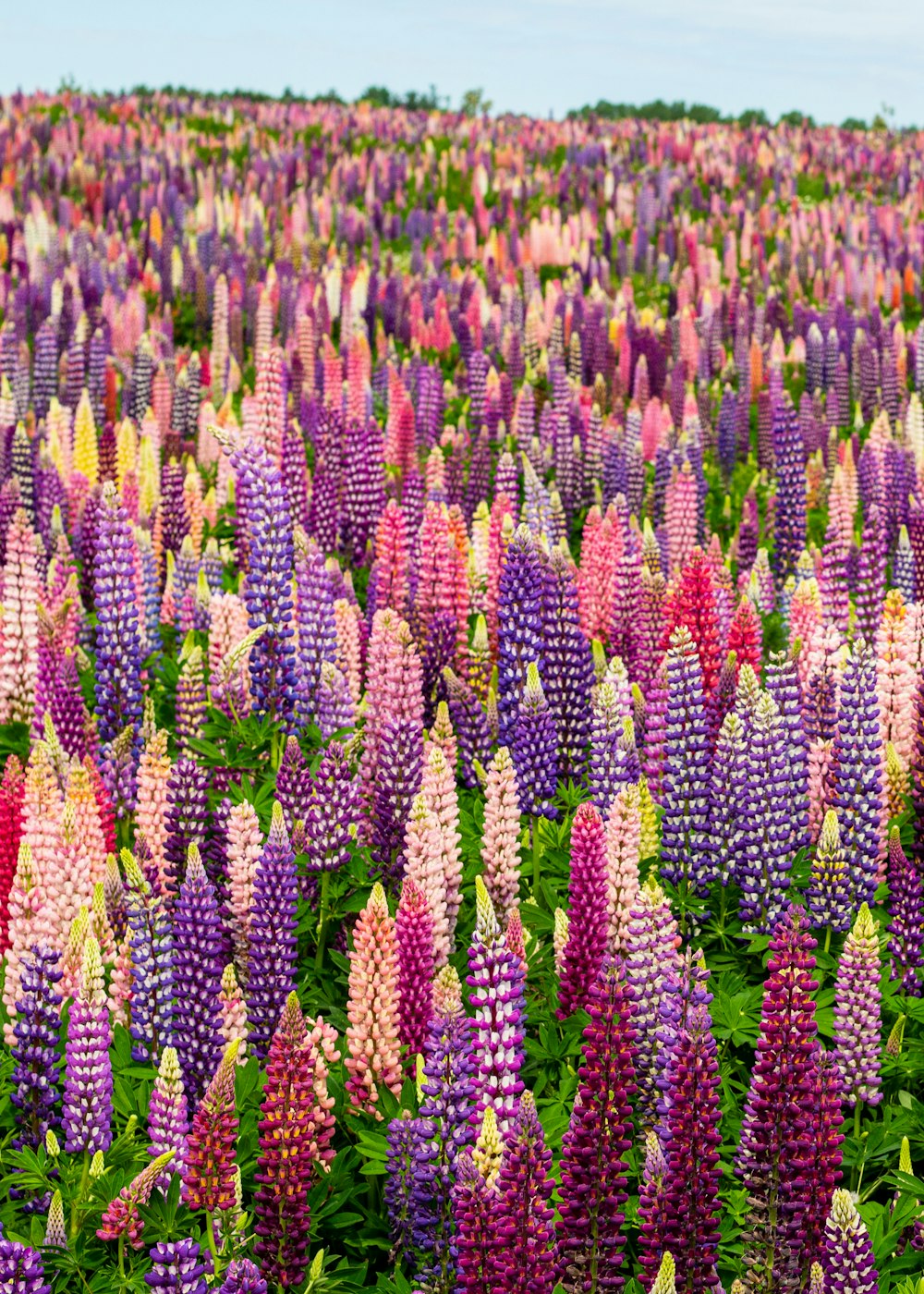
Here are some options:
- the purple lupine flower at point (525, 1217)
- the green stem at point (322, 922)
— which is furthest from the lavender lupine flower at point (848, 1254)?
the green stem at point (322, 922)

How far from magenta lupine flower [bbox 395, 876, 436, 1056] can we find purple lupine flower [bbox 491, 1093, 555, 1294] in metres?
1.07

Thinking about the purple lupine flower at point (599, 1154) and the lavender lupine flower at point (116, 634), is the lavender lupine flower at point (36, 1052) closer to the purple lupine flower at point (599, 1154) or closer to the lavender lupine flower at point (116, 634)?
the purple lupine flower at point (599, 1154)

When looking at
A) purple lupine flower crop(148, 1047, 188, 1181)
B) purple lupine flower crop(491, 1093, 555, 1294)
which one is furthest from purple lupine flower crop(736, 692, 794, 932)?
purple lupine flower crop(148, 1047, 188, 1181)

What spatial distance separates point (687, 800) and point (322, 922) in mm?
1532

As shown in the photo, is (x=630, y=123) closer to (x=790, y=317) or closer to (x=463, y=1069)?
(x=790, y=317)

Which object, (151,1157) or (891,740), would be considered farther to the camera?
(891,740)

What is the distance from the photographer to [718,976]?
18.4 ft

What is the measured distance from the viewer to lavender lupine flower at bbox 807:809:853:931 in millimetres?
5688

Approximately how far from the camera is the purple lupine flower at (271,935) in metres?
5.04

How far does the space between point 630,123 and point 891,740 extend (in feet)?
114

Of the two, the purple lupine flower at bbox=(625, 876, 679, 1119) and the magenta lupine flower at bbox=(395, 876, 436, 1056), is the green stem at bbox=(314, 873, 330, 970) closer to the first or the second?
the magenta lupine flower at bbox=(395, 876, 436, 1056)

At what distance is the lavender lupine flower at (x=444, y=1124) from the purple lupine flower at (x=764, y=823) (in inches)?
75.6

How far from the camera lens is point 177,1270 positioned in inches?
154

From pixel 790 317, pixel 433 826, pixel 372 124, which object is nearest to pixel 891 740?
pixel 433 826
